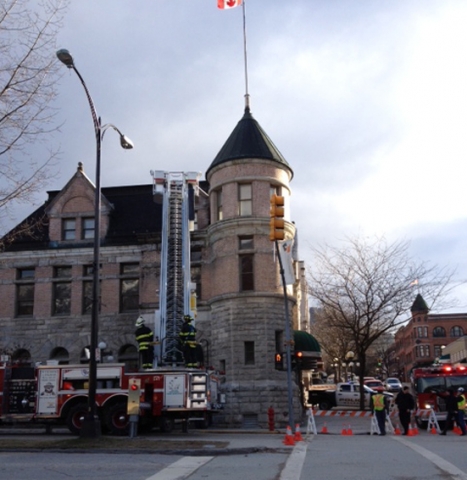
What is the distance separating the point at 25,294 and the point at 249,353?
12826 mm

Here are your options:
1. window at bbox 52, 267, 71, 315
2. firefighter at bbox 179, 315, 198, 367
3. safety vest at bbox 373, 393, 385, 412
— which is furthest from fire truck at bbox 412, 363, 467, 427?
window at bbox 52, 267, 71, 315

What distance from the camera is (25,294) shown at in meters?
33.2

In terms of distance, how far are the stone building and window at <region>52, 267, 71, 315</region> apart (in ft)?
0.17

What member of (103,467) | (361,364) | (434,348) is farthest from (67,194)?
(434,348)

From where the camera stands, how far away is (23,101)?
48.7ft

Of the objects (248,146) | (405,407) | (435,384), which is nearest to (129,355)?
(248,146)

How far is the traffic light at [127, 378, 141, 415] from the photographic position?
18.2 metres

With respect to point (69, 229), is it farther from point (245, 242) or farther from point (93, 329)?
point (93, 329)

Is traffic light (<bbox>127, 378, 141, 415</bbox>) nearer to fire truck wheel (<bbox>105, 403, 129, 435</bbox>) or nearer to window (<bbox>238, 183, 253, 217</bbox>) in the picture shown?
fire truck wheel (<bbox>105, 403, 129, 435</bbox>)

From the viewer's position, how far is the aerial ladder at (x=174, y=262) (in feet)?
80.3

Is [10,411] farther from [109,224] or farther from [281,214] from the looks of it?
[109,224]

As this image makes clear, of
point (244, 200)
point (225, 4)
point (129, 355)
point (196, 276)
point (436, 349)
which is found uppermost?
point (225, 4)

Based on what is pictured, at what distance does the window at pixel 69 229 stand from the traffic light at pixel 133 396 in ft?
54.1

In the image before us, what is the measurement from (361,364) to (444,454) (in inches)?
702
